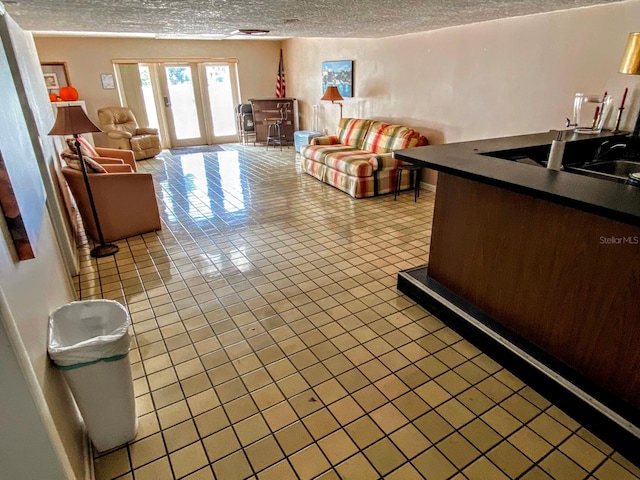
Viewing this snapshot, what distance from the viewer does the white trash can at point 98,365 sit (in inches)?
56.9

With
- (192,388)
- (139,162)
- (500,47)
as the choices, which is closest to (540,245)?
(192,388)

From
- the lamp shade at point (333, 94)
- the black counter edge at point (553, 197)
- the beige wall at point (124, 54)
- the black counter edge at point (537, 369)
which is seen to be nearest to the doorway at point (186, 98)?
the beige wall at point (124, 54)

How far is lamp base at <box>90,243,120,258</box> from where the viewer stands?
139 inches

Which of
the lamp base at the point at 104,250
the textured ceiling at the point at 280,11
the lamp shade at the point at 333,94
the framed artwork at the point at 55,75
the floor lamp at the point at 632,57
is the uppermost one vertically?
the textured ceiling at the point at 280,11

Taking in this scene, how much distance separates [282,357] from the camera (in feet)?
7.25

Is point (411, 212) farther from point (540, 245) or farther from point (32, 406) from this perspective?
point (32, 406)

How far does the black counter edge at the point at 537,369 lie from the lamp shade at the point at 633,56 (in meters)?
2.03

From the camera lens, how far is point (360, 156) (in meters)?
5.20

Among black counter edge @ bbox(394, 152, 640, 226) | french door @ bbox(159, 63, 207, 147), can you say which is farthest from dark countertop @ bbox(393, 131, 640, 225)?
french door @ bbox(159, 63, 207, 147)

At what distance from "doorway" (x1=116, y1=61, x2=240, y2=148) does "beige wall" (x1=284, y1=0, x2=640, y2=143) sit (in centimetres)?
386

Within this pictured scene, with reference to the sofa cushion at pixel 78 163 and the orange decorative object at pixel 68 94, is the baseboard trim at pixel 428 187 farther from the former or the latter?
the orange decorative object at pixel 68 94

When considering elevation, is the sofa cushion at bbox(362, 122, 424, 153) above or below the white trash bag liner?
above

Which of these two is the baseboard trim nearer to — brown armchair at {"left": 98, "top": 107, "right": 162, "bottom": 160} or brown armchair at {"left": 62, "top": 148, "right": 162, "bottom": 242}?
A: brown armchair at {"left": 62, "top": 148, "right": 162, "bottom": 242}

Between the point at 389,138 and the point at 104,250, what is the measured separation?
12.3 feet
